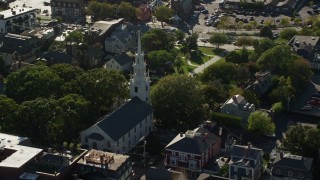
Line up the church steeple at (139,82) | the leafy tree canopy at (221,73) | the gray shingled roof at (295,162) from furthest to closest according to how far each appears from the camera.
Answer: the leafy tree canopy at (221,73) < the church steeple at (139,82) < the gray shingled roof at (295,162)

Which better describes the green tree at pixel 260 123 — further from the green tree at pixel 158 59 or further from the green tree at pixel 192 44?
the green tree at pixel 192 44

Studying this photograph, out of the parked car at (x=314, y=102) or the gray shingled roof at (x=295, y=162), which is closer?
the gray shingled roof at (x=295, y=162)

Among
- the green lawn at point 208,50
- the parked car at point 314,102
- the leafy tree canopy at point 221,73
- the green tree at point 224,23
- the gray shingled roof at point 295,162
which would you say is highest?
the green tree at point 224,23

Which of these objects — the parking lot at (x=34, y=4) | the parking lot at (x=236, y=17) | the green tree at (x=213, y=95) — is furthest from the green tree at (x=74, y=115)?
the parking lot at (x=34, y=4)

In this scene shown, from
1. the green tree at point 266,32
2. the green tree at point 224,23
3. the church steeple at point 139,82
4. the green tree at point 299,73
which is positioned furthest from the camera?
the green tree at point 224,23

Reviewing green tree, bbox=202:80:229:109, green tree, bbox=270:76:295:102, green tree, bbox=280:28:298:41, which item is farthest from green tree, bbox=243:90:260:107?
green tree, bbox=280:28:298:41
